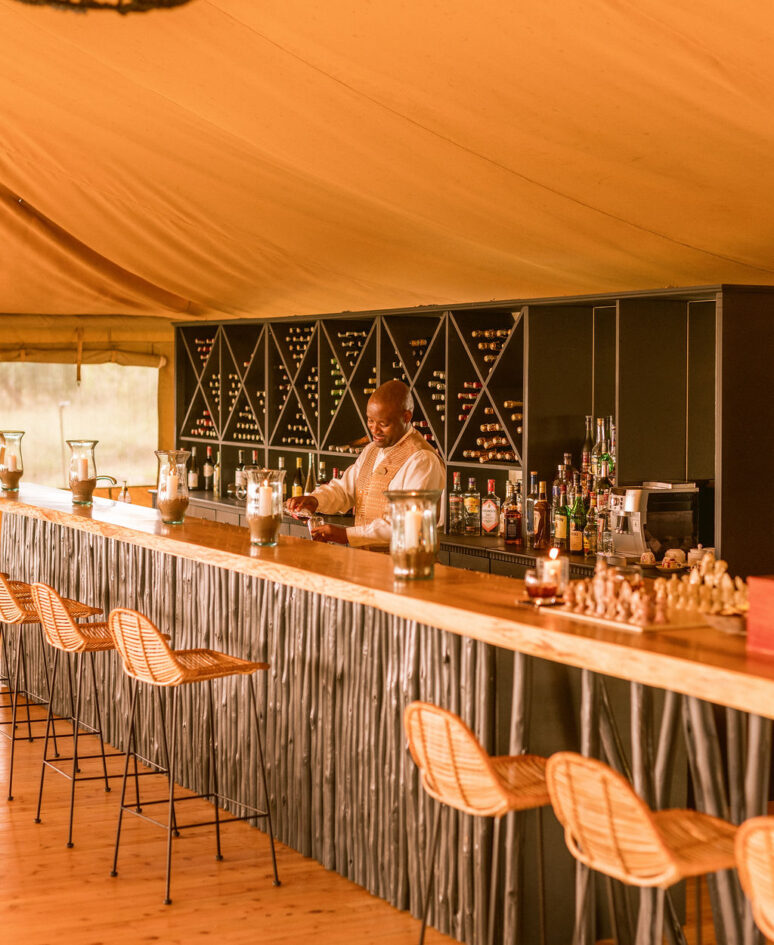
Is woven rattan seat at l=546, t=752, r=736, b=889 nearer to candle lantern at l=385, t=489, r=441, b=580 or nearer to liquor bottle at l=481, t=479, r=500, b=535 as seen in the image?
candle lantern at l=385, t=489, r=441, b=580

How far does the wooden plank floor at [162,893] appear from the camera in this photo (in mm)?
3680

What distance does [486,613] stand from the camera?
116 inches

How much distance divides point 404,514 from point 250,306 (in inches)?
219

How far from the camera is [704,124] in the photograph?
12.4 feet

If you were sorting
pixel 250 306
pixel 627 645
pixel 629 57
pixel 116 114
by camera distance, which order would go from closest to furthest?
1. pixel 627 645
2. pixel 629 57
3. pixel 116 114
4. pixel 250 306

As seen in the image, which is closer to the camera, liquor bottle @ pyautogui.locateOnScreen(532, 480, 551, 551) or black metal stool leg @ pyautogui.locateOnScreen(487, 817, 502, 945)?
black metal stool leg @ pyautogui.locateOnScreen(487, 817, 502, 945)

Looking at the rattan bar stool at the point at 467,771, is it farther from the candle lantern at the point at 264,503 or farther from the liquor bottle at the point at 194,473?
the liquor bottle at the point at 194,473

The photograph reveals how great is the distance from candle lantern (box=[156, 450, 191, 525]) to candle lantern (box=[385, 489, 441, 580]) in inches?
64.3

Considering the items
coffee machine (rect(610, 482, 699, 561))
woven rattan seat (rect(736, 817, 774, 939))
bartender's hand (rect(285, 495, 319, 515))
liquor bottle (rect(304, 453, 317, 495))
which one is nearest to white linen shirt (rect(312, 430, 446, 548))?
bartender's hand (rect(285, 495, 319, 515))

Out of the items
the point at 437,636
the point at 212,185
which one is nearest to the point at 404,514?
the point at 437,636

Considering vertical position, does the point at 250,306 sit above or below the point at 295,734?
above

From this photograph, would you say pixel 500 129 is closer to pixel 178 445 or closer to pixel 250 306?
pixel 250 306

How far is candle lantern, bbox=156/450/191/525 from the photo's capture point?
4902mm

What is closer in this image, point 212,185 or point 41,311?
point 212,185
